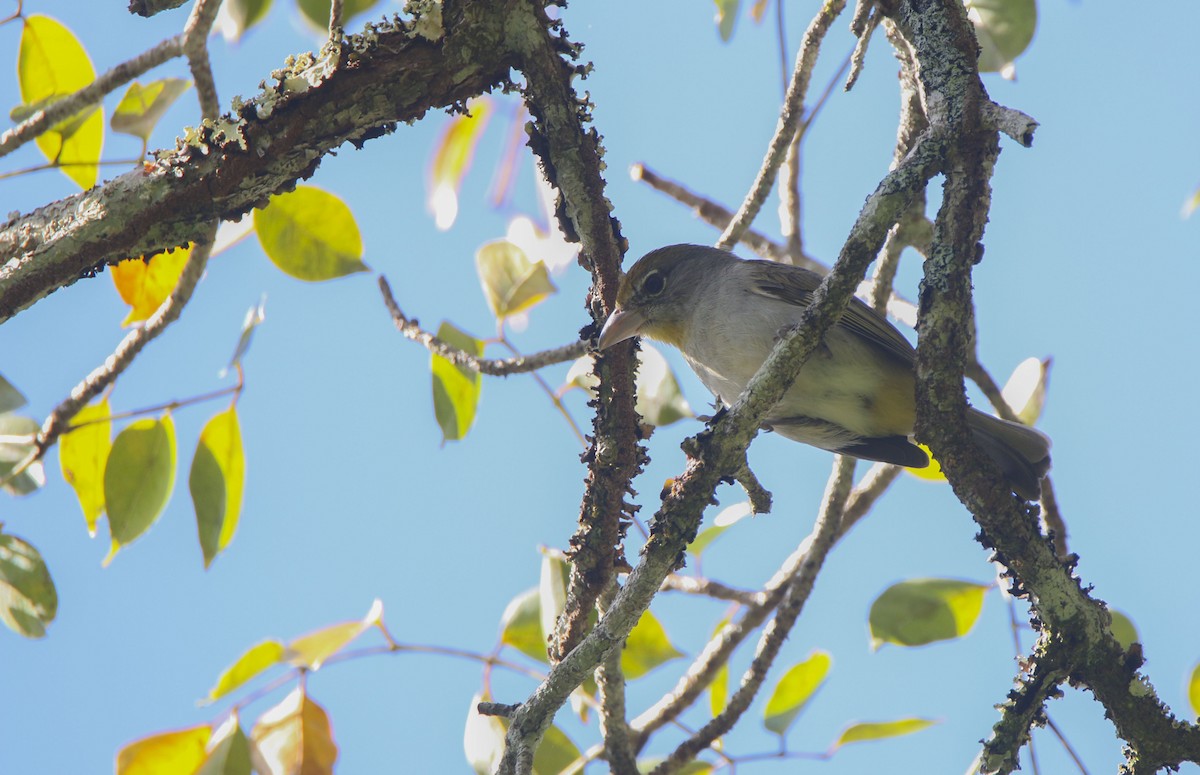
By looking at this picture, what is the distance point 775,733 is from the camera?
393 cm

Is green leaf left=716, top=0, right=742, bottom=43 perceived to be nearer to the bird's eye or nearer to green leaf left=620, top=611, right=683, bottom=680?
the bird's eye

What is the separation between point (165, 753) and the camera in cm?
339

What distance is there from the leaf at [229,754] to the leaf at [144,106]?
2.09 meters

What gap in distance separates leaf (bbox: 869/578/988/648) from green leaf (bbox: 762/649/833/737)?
29 centimetres

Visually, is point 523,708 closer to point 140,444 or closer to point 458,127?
point 140,444

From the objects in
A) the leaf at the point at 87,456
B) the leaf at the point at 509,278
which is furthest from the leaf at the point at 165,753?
the leaf at the point at 509,278

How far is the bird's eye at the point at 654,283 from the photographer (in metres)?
4.68

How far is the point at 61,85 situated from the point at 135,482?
4.77 feet

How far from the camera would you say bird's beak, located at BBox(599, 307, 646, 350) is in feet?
10.3

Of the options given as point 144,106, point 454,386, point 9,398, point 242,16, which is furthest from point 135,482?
point 242,16

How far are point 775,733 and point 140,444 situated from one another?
8.21 feet

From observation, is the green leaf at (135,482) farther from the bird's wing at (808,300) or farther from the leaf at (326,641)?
the bird's wing at (808,300)

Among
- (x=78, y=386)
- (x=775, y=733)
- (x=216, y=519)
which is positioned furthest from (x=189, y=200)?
(x=775, y=733)

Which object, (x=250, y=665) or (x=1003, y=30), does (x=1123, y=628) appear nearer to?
(x=1003, y=30)
